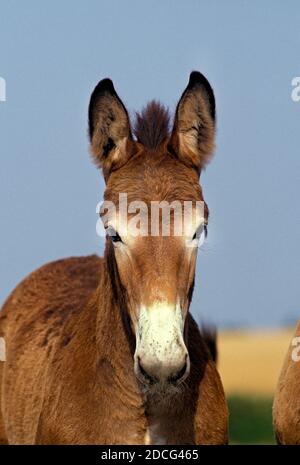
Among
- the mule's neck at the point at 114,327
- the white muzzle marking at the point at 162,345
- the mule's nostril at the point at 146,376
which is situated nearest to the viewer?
the white muzzle marking at the point at 162,345

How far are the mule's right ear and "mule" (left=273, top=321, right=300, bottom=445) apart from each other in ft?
8.62

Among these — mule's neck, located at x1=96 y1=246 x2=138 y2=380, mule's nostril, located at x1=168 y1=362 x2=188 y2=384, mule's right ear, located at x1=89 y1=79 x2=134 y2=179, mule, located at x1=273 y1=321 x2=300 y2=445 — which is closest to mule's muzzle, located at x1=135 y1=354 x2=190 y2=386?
mule's nostril, located at x1=168 y1=362 x2=188 y2=384

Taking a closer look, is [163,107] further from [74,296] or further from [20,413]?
[20,413]

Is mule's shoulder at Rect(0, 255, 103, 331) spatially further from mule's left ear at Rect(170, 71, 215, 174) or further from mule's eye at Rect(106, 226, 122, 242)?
mule's eye at Rect(106, 226, 122, 242)

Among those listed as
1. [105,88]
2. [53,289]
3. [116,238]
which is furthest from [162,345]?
[53,289]

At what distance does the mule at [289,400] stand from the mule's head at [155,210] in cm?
211

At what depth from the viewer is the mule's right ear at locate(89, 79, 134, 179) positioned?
6.54 m

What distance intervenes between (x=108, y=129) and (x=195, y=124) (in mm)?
581

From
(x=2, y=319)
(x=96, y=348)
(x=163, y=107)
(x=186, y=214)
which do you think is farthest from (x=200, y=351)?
(x=2, y=319)

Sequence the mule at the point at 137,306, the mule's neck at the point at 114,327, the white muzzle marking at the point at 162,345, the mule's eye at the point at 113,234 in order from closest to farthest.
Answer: the white muzzle marking at the point at 162,345, the mule at the point at 137,306, the mule's eye at the point at 113,234, the mule's neck at the point at 114,327

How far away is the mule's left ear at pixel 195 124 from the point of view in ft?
21.6

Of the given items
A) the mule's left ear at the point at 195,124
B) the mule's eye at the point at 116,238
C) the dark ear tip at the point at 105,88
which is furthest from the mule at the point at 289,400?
the dark ear tip at the point at 105,88

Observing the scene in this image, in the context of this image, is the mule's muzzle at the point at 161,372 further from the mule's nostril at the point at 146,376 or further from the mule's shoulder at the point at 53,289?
the mule's shoulder at the point at 53,289

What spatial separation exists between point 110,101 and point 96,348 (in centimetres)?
164
